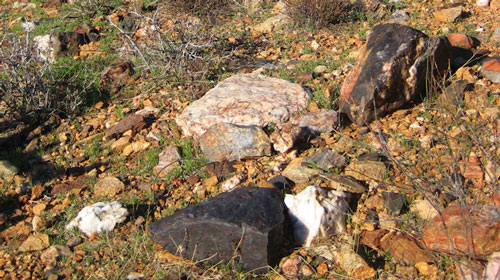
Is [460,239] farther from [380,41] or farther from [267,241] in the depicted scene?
[380,41]

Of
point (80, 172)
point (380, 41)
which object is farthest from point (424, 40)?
point (80, 172)

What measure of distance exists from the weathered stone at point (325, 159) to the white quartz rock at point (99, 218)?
1.23 m

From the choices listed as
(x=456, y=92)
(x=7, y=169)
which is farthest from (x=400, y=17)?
(x=7, y=169)

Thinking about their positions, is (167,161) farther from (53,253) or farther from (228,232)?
(228,232)

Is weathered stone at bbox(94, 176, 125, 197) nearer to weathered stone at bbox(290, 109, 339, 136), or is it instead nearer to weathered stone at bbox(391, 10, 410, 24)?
weathered stone at bbox(290, 109, 339, 136)

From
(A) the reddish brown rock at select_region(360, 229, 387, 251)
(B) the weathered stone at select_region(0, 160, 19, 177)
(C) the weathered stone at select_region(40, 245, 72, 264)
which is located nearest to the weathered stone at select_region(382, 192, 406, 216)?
(A) the reddish brown rock at select_region(360, 229, 387, 251)

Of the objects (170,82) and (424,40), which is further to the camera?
(170,82)

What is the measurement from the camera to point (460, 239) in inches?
110

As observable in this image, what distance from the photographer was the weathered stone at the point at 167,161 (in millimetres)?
3918

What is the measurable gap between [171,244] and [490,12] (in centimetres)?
403

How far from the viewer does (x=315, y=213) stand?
3131 mm

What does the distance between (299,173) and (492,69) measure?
1.88m

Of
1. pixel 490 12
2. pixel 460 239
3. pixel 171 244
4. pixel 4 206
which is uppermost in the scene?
pixel 490 12

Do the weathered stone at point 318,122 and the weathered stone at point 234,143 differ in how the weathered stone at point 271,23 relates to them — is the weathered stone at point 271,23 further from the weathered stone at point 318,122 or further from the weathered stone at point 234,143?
the weathered stone at point 234,143
